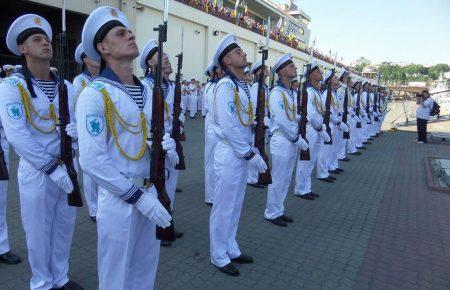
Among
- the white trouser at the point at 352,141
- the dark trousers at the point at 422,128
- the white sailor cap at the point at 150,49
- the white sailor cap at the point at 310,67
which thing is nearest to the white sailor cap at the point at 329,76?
the white sailor cap at the point at 310,67

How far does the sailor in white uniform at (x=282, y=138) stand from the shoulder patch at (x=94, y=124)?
354 centimetres

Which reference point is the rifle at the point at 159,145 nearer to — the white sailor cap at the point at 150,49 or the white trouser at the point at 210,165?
the white sailor cap at the point at 150,49

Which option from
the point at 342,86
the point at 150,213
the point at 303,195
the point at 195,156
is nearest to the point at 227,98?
the point at 150,213

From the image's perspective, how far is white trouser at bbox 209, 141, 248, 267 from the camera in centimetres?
385

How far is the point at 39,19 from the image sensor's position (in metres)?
3.19

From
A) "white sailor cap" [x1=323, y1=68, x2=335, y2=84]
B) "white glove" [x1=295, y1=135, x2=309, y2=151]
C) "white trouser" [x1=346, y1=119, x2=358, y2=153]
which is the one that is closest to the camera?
"white glove" [x1=295, y1=135, x2=309, y2=151]

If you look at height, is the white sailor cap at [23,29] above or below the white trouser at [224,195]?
above

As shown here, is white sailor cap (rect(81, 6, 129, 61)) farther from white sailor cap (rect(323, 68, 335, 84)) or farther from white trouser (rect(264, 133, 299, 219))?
white sailor cap (rect(323, 68, 335, 84))

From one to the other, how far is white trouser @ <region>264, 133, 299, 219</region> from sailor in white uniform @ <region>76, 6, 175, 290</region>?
323 centimetres

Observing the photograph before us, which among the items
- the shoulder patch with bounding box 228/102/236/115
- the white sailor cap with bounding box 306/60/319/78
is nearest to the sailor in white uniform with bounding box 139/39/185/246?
the shoulder patch with bounding box 228/102/236/115

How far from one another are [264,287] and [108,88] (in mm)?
2531

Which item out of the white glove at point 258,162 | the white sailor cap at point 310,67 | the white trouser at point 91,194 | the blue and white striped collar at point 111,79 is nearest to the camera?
the blue and white striped collar at point 111,79

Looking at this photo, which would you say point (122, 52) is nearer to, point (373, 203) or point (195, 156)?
point (373, 203)

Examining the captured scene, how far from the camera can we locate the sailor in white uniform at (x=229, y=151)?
12.3 ft
